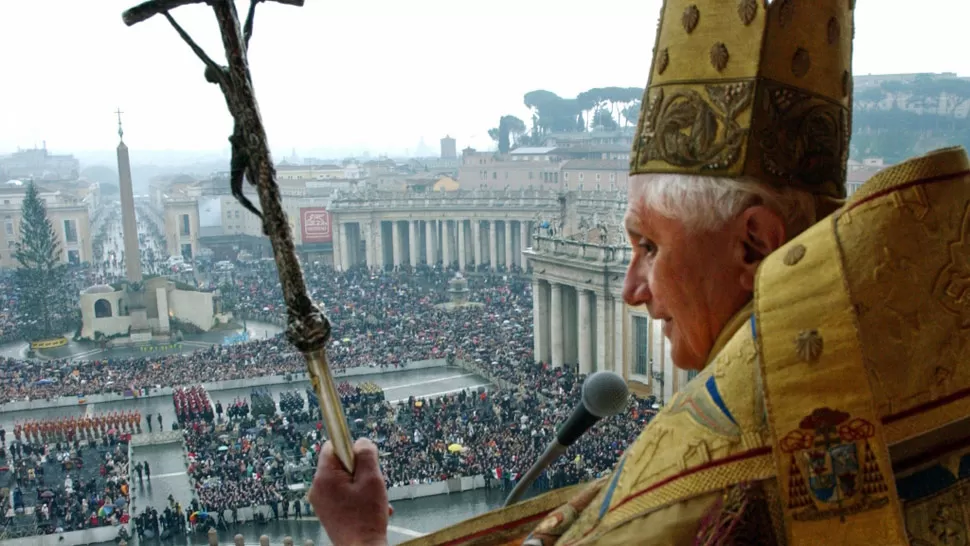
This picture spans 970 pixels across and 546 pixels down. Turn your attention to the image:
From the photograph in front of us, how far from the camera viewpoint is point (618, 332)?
29453 millimetres

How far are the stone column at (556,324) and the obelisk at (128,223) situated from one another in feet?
95.2

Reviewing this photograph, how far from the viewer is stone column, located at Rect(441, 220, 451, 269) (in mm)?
64613

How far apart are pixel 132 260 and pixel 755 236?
5770 cm

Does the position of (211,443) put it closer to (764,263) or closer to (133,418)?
(133,418)

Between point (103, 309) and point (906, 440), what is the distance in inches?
2090

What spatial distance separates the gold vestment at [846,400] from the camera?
129 cm

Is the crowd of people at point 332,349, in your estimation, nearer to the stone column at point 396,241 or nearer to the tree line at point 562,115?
the stone column at point 396,241

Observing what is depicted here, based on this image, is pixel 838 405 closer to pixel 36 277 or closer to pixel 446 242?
pixel 36 277

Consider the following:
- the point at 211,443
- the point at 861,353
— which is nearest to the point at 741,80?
the point at 861,353

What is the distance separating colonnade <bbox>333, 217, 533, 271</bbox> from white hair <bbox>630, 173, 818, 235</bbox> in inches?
2346

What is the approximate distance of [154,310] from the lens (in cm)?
4991

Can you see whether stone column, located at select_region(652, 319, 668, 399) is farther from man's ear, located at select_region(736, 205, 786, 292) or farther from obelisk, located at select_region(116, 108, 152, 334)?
obelisk, located at select_region(116, 108, 152, 334)

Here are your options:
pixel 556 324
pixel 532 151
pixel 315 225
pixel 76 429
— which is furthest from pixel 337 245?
pixel 532 151

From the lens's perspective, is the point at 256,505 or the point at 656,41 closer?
the point at 656,41
